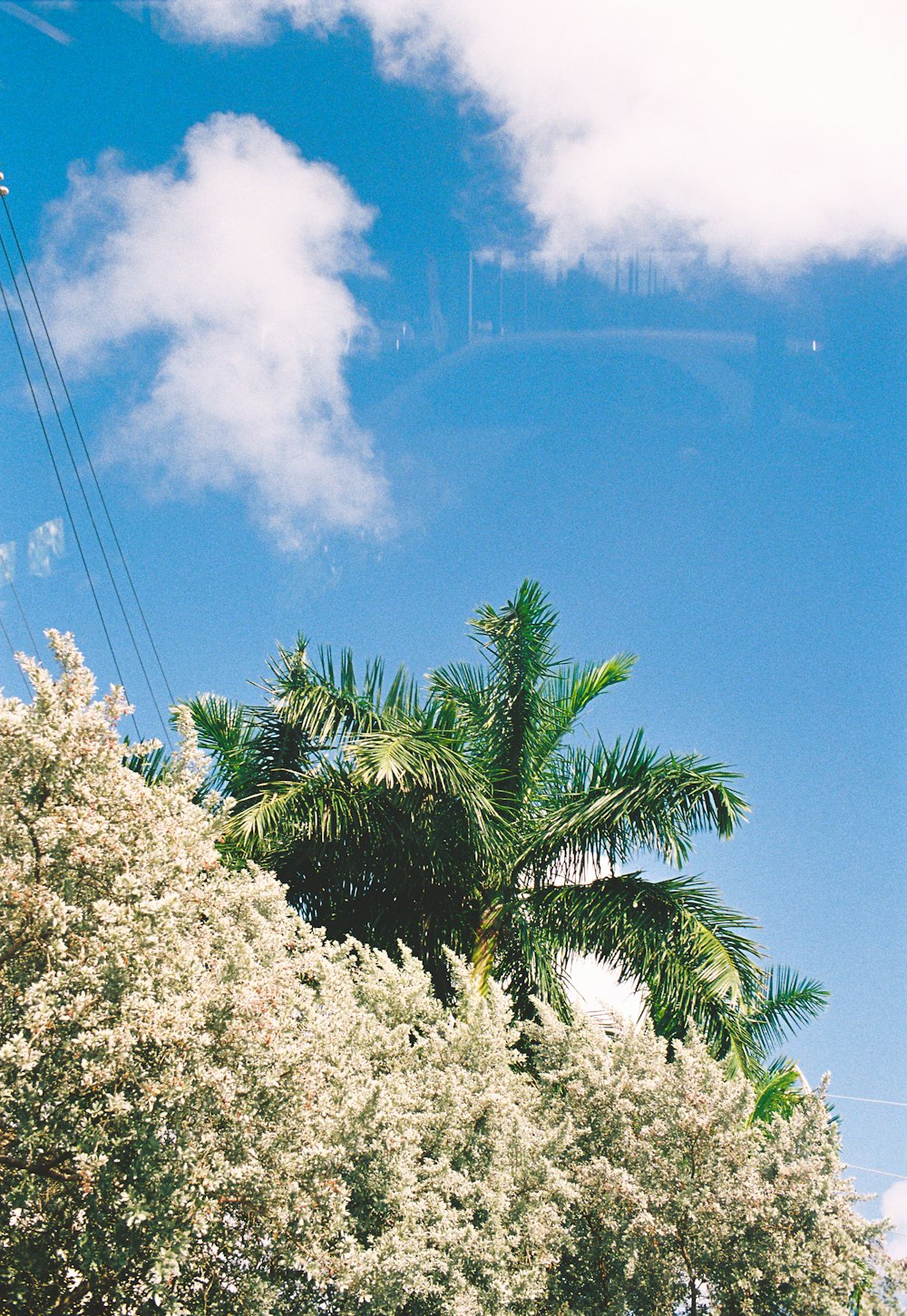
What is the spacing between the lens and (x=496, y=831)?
36.0 ft

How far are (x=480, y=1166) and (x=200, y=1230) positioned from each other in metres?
3.05

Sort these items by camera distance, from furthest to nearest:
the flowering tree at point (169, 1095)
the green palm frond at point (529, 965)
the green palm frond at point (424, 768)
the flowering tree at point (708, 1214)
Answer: the green palm frond at point (529, 965) < the green palm frond at point (424, 768) < the flowering tree at point (708, 1214) < the flowering tree at point (169, 1095)

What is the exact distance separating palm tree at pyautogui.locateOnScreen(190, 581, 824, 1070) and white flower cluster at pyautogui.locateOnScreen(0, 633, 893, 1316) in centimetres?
198

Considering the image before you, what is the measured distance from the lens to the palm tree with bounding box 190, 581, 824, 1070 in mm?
10875

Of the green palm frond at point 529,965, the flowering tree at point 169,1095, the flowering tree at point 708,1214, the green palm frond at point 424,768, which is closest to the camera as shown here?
the flowering tree at point 169,1095

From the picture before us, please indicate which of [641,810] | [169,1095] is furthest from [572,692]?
[169,1095]

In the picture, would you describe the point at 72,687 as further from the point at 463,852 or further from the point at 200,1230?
the point at 463,852

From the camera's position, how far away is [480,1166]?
7.86 metres

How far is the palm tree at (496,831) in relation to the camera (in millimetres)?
10875

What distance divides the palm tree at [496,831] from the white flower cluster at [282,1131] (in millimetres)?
1984

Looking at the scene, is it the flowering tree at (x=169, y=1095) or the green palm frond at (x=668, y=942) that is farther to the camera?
the green palm frond at (x=668, y=942)

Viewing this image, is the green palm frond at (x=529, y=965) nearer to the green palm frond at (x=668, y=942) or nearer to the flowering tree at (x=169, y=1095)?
the green palm frond at (x=668, y=942)

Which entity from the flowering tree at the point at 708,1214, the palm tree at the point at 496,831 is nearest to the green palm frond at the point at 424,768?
the palm tree at the point at 496,831

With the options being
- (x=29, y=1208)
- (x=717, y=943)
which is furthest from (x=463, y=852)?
(x=29, y=1208)
